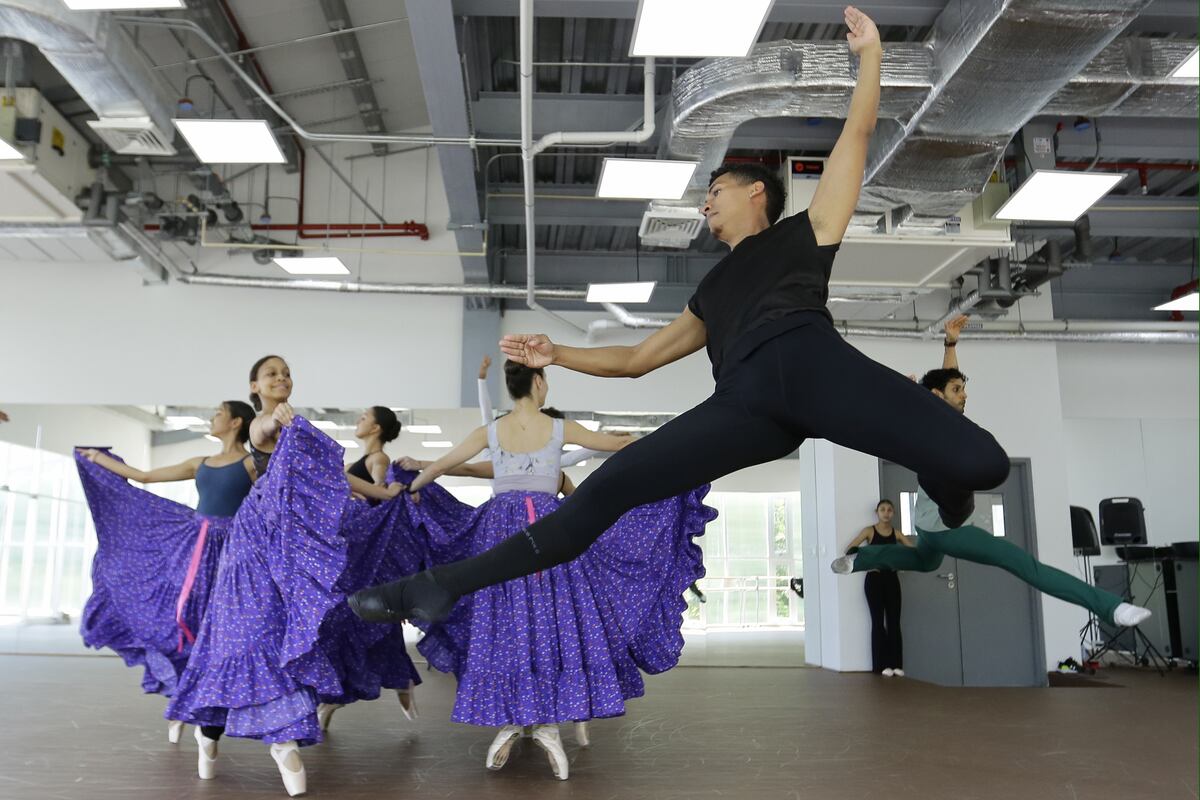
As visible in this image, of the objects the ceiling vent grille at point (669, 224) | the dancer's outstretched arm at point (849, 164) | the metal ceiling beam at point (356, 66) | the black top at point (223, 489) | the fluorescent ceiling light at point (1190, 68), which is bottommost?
the black top at point (223, 489)

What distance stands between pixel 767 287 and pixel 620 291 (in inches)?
254

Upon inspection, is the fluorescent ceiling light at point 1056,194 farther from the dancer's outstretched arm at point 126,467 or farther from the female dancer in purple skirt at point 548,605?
the dancer's outstretched arm at point 126,467

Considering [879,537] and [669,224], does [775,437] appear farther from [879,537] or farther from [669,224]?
[879,537]

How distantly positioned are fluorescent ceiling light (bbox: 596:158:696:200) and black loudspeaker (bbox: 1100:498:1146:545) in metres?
7.04

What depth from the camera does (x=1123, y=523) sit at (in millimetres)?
10688

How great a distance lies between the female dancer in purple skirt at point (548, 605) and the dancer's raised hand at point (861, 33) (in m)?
1.78

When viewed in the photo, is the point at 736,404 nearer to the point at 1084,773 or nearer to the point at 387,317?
the point at 1084,773

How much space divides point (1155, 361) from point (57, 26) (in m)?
11.4

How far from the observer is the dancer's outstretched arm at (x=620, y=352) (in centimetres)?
239

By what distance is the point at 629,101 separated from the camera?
7.11m

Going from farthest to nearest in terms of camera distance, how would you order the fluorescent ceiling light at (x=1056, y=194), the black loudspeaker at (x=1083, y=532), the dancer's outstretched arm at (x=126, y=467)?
1. the black loudspeaker at (x=1083, y=532)
2. the fluorescent ceiling light at (x=1056, y=194)
3. the dancer's outstretched arm at (x=126, y=467)

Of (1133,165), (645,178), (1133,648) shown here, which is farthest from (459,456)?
(1133,648)

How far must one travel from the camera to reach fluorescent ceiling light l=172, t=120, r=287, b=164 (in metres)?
5.80

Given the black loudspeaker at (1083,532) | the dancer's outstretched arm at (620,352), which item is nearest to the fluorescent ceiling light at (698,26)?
the dancer's outstretched arm at (620,352)
